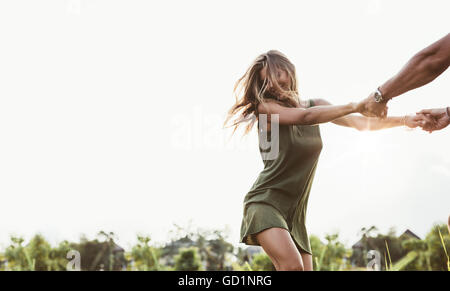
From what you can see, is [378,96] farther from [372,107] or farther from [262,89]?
[262,89]

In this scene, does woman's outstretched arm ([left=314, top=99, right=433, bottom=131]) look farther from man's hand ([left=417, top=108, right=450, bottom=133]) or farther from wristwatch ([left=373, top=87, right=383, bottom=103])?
wristwatch ([left=373, top=87, right=383, bottom=103])

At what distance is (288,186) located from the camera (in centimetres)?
304

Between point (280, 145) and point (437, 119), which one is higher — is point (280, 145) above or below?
below

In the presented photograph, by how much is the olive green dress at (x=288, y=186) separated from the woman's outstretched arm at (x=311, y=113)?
11cm

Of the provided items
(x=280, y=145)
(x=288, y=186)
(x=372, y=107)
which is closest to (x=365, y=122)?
(x=372, y=107)

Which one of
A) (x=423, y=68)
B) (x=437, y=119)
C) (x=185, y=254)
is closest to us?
(x=423, y=68)

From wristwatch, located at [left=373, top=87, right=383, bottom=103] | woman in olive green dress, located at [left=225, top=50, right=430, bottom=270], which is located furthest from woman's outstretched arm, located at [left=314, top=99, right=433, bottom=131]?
woman in olive green dress, located at [left=225, top=50, right=430, bottom=270]

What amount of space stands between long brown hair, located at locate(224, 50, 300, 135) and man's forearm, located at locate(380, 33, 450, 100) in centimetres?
71

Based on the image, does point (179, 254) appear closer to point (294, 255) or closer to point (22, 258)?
point (22, 258)

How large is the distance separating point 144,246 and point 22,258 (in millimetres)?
2796

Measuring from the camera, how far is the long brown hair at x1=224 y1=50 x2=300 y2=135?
3.21 meters

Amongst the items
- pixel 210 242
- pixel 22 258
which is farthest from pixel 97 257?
pixel 210 242

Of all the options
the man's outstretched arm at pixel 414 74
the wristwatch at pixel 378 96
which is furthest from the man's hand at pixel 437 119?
the wristwatch at pixel 378 96

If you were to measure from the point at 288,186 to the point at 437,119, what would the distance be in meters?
1.67
